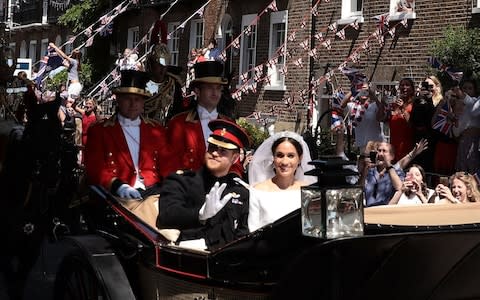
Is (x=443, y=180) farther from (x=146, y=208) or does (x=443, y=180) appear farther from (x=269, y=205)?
(x=146, y=208)

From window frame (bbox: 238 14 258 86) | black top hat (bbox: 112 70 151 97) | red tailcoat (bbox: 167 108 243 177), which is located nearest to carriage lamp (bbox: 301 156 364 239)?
red tailcoat (bbox: 167 108 243 177)

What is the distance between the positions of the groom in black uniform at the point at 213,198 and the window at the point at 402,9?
34.6 feet

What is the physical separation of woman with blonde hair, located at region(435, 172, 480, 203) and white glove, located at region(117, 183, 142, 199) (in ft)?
6.69

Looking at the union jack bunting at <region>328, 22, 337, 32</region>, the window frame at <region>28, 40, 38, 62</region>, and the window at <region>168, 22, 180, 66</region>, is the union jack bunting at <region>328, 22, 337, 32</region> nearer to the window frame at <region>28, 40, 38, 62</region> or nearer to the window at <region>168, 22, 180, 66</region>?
the window at <region>168, 22, 180, 66</region>

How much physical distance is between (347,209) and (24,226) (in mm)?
3439

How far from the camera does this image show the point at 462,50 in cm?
1292

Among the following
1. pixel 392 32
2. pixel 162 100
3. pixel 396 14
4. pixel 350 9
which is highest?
pixel 350 9

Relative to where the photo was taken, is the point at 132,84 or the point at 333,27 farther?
the point at 333,27

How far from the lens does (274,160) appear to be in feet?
14.9

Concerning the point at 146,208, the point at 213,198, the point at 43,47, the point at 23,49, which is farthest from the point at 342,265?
the point at 23,49

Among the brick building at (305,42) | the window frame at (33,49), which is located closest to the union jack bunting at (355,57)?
the brick building at (305,42)

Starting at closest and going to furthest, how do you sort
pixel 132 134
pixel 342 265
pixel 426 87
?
pixel 342 265, pixel 132 134, pixel 426 87

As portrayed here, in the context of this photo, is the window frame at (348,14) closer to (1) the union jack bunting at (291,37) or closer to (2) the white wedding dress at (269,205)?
(1) the union jack bunting at (291,37)

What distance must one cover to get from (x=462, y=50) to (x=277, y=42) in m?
7.39
